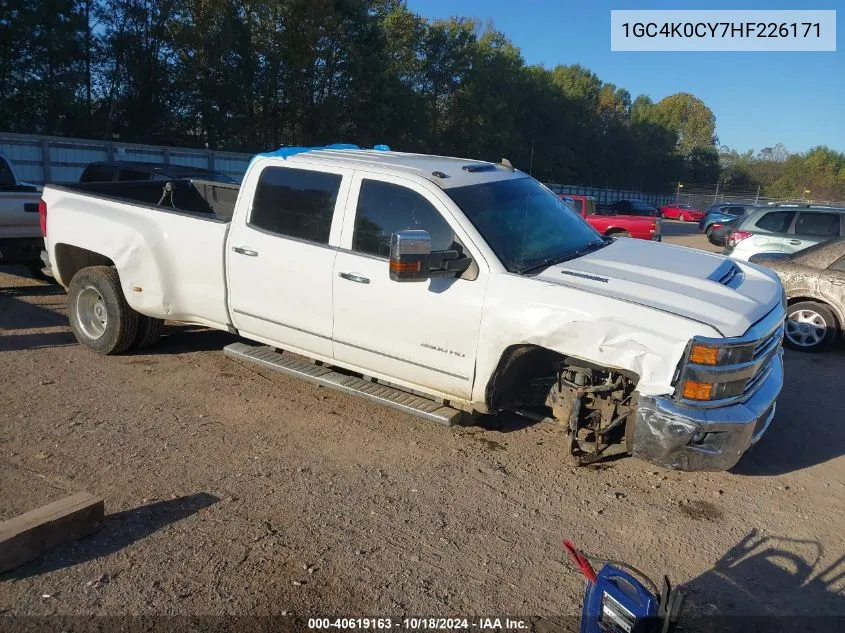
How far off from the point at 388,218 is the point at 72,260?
3731mm

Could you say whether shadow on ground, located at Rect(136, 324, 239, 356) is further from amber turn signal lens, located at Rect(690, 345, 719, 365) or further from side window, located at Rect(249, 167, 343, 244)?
amber turn signal lens, located at Rect(690, 345, 719, 365)

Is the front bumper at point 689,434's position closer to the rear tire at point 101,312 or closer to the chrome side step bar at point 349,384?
the chrome side step bar at point 349,384

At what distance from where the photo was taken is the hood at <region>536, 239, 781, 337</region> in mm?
3971

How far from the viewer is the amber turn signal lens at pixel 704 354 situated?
3.81 m

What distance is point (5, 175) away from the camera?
9.55 meters

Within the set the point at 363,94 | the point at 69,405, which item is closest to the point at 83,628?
the point at 69,405

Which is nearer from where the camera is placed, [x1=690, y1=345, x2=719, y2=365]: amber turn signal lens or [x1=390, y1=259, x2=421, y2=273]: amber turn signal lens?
[x1=690, y1=345, x2=719, y2=365]: amber turn signal lens

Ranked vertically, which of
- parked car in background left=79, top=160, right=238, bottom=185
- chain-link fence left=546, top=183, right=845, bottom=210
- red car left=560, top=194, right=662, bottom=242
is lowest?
red car left=560, top=194, right=662, bottom=242

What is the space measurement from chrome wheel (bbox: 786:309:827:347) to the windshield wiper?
13.2 ft

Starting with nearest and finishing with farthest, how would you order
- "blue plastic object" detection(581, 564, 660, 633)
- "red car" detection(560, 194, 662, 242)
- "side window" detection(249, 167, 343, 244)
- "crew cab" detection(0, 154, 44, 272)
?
"blue plastic object" detection(581, 564, 660, 633) → "side window" detection(249, 167, 343, 244) → "crew cab" detection(0, 154, 44, 272) → "red car" detection(560, 194, 662, 242)

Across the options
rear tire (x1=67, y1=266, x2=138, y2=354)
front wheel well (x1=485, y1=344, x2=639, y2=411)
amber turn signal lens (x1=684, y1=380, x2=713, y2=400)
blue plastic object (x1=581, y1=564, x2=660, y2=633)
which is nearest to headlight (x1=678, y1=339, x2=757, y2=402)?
amber turn signal lens (x1=684, y1=380, x2=713, y2=400)

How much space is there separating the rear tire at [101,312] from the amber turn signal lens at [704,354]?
189 inches

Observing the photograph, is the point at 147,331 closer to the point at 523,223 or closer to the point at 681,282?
the point at 523,223

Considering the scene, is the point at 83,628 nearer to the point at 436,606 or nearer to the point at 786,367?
the point at 436,606
